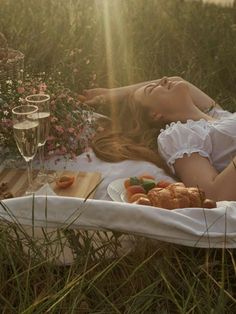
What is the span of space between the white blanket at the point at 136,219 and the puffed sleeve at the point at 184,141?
1.08m

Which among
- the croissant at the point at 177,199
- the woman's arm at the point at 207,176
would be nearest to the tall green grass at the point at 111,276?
the croissant at the point at 177,199

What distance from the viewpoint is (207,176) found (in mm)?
3203

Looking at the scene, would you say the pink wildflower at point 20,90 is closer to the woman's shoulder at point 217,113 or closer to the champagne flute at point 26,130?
the champagne flute at point 26,130

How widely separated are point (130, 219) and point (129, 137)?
183cm

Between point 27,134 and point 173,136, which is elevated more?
point 27,134

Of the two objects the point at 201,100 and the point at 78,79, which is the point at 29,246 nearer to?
the point at 201,100

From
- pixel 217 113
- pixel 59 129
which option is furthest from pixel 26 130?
pixel 217 113

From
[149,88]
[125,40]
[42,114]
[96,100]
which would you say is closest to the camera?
[42,114]

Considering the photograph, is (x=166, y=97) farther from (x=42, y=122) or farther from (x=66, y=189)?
(x=42, y=122)

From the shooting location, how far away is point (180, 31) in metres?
5.60

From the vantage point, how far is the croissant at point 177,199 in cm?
257

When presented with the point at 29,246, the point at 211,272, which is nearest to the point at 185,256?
the point at 211,272

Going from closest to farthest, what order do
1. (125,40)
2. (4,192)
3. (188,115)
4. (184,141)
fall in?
(4,192) → (184,141) → (188,115) → (125,40)

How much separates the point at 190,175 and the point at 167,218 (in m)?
1.06
